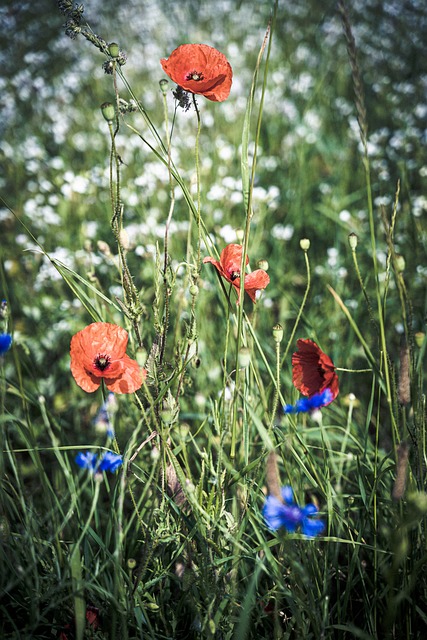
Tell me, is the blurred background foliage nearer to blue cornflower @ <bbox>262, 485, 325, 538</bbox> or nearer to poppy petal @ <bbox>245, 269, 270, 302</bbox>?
poppy petal @ <bbox>245, 269, 270, 302</bbox>

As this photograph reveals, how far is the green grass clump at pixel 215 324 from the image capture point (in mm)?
866

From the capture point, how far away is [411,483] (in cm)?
89

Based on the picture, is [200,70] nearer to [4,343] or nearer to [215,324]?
[4,343]

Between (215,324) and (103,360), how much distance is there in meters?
0.94

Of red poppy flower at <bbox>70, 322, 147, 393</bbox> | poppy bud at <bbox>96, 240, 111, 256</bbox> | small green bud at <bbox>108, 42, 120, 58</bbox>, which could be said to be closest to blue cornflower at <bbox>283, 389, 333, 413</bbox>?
red poppy flower at <bbox>70, 322, 147, 393</bbox>

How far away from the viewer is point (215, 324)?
6.07 ft

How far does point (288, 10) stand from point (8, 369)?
9.98 feet

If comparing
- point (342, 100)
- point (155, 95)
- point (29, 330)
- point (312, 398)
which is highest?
point (342, 100)

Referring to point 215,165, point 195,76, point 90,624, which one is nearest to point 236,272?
point 195,76

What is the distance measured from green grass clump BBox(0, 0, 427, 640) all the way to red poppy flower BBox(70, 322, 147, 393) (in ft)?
0.14

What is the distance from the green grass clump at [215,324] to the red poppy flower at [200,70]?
0.04m

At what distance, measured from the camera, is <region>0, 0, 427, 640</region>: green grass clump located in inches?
34.1

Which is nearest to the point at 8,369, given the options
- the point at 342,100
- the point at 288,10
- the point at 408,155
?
the point at 408,155

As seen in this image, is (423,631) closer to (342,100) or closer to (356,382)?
(356,382)
